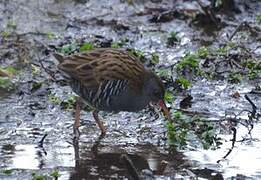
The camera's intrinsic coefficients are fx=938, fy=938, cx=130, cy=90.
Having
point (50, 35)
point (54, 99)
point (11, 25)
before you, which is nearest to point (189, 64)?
point (54, 99)

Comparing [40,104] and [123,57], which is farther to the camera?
[40,104]

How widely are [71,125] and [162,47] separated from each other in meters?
3.30

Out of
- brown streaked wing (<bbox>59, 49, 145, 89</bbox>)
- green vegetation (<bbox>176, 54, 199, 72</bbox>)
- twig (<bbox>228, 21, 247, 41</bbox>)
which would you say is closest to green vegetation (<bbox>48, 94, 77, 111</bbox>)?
brown streaked wing (<bbox>59, 49, 145, 89</bbox>)

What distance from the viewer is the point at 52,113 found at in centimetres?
904

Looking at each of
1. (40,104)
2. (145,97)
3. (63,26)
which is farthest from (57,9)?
(145,97)

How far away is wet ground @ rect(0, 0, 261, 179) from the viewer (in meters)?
7.56

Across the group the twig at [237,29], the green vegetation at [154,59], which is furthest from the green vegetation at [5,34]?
the twig at [237,29]

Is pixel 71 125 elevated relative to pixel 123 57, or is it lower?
lower

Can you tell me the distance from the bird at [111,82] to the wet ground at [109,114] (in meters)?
0.28

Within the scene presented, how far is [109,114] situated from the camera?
916 cm

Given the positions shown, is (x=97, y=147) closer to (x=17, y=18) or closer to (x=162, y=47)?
(x=162, y=47)

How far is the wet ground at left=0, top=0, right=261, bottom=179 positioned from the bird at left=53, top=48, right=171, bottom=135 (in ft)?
0.93

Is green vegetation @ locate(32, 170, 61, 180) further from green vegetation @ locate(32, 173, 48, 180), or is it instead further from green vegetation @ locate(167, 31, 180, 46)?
green vegetation @ locate(167, 31, 180, 46)

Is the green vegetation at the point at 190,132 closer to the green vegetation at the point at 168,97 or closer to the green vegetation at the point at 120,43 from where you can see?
the green vegetation at the point at 168,97
